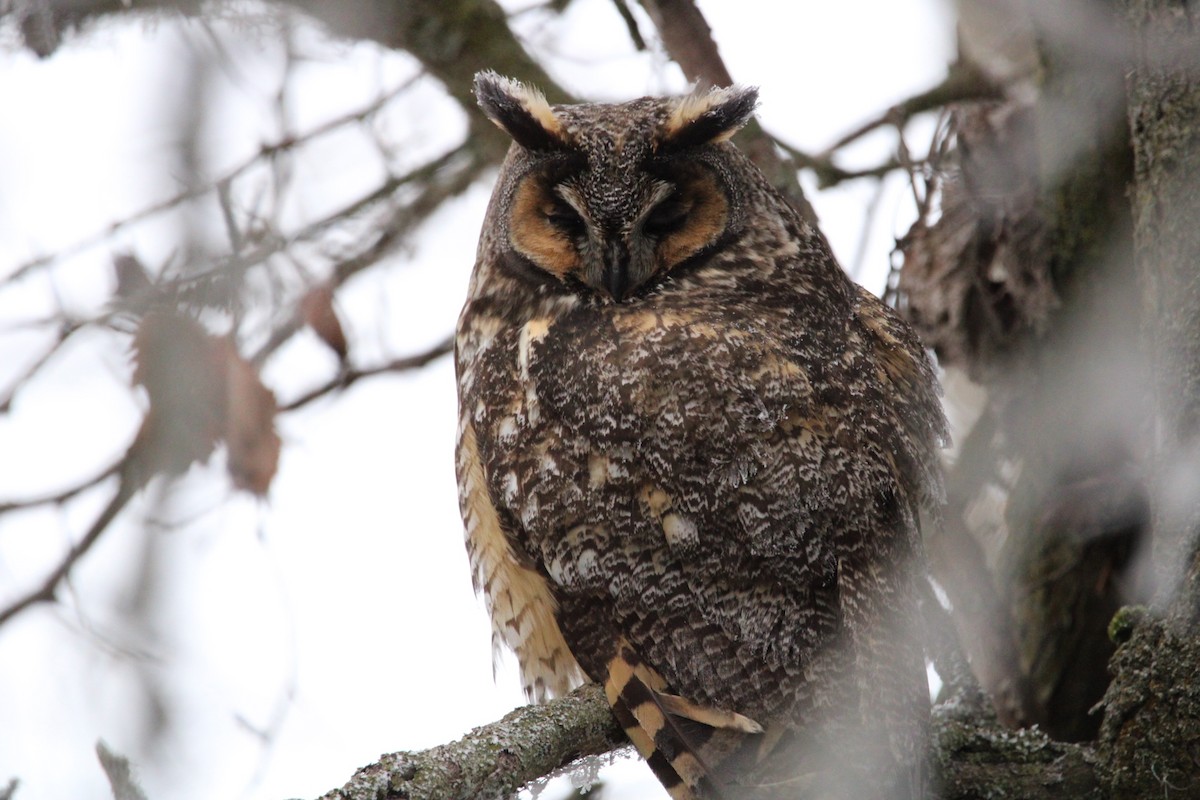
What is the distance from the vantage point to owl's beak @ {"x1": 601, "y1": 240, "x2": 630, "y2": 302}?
2.47 metres

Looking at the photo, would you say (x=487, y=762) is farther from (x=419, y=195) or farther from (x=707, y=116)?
(x=419, y=195)

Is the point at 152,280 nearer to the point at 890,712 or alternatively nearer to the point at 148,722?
the point at 148,722

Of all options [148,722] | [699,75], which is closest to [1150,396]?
[699,75]

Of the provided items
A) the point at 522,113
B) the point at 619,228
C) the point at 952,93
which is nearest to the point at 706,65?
the point at 522,113

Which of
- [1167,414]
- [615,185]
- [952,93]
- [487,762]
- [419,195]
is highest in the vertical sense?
[419,195]

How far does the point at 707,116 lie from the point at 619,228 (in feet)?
1.25

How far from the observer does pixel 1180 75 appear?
2.50 m

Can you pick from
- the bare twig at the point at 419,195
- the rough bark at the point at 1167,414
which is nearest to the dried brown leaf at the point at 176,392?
the bare twig at the point at 419,195

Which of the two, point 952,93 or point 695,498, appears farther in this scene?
point 952,93

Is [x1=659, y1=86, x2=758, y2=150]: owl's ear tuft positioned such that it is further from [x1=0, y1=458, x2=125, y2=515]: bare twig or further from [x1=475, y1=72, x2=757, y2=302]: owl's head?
[x1=0, y1=458, x2=125, y2=515]: bare twig

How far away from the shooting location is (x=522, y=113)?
2654mm

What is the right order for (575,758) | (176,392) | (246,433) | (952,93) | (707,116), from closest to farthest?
(575,758), (176,392), (246,433), (707,116), (952,93)

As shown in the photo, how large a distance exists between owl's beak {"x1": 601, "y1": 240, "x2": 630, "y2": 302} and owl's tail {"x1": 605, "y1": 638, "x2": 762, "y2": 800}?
2.54 ft

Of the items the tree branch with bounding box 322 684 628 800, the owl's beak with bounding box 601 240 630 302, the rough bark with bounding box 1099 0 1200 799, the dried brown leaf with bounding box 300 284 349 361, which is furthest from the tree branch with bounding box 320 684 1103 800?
the dried brown leaf with bounding box 300 284 349 361
